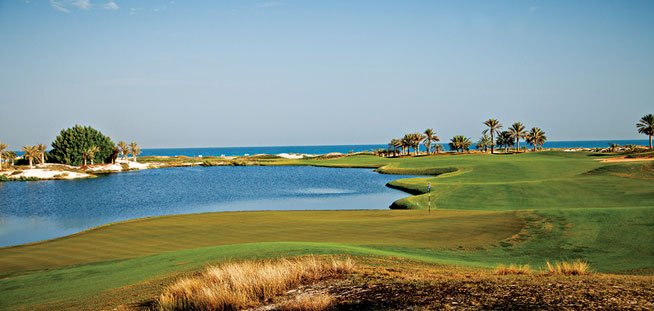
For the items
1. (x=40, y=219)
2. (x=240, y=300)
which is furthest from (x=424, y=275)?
(x=40, y=219)

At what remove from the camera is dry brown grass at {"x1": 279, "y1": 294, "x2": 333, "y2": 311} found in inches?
279

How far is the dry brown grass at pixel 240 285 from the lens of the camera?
310 inches

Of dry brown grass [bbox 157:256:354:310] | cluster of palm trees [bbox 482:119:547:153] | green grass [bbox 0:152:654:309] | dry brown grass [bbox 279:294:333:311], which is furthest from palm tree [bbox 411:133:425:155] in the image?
dry brown grass [bbox 279:294:333:311]

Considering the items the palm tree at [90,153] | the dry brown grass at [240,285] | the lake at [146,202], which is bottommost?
the lake at [146,202]

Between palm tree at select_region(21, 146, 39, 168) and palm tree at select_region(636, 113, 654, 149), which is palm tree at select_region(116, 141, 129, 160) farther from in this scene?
palm tree at select_region(636, 113, 654, 149)

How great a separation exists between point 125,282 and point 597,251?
668 inches

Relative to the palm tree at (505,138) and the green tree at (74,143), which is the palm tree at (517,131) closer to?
Result: the palm tree at (505,138)

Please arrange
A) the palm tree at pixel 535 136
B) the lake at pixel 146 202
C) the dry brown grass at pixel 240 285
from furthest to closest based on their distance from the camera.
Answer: the palm tree at pixel 535 136 → the lake at pixel 146 202 → the dry brown grass at pixel 240 285

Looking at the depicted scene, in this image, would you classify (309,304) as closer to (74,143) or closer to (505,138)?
(74,143)

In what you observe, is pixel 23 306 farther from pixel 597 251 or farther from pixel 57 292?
pixel 597 251

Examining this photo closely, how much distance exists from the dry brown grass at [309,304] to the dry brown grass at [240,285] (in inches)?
35.1

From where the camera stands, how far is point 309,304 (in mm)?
7145

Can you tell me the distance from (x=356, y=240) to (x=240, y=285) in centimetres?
1192

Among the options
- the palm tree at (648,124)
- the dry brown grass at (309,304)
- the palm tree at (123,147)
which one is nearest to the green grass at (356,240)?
the dry brown grass at (309,304)
